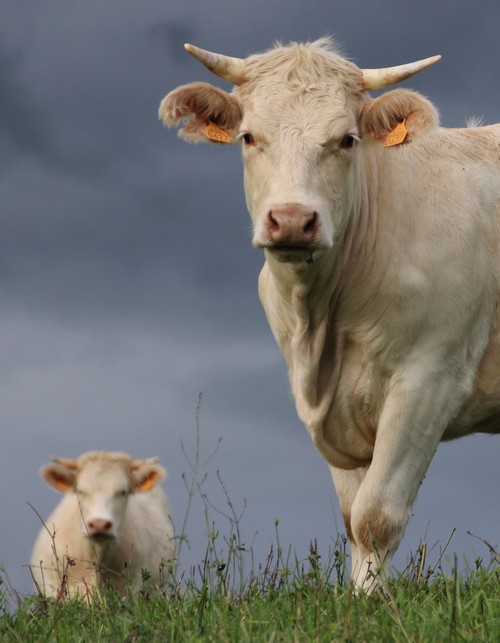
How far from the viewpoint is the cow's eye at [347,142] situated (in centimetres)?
634

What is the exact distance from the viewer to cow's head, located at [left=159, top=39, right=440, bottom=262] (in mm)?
5758

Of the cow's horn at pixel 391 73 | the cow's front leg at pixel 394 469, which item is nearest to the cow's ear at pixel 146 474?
the cow's front leg at pixel 394 469

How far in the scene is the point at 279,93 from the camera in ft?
21.1

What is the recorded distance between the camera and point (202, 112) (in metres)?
6.68

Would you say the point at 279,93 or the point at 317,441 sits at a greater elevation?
the point at 279,93

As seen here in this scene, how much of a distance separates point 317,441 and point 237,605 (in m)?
2.09

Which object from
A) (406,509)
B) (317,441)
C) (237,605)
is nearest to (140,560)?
Result: (317,441)

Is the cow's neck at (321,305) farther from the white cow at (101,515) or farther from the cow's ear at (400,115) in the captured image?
the white cow at (101,515)

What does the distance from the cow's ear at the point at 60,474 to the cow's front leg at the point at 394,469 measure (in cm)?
432

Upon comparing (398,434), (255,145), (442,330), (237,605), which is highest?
(255,145)

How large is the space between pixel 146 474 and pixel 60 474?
0.80 meters

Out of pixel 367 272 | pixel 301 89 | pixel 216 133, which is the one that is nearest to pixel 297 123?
pixel 301 89

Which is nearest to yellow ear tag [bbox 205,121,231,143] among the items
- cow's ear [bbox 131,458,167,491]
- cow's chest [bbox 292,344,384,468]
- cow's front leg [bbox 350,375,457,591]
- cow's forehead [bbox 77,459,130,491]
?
cow's chest [bbox 292,344,384,468]

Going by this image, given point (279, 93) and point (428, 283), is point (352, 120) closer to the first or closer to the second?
point (279, 93)
